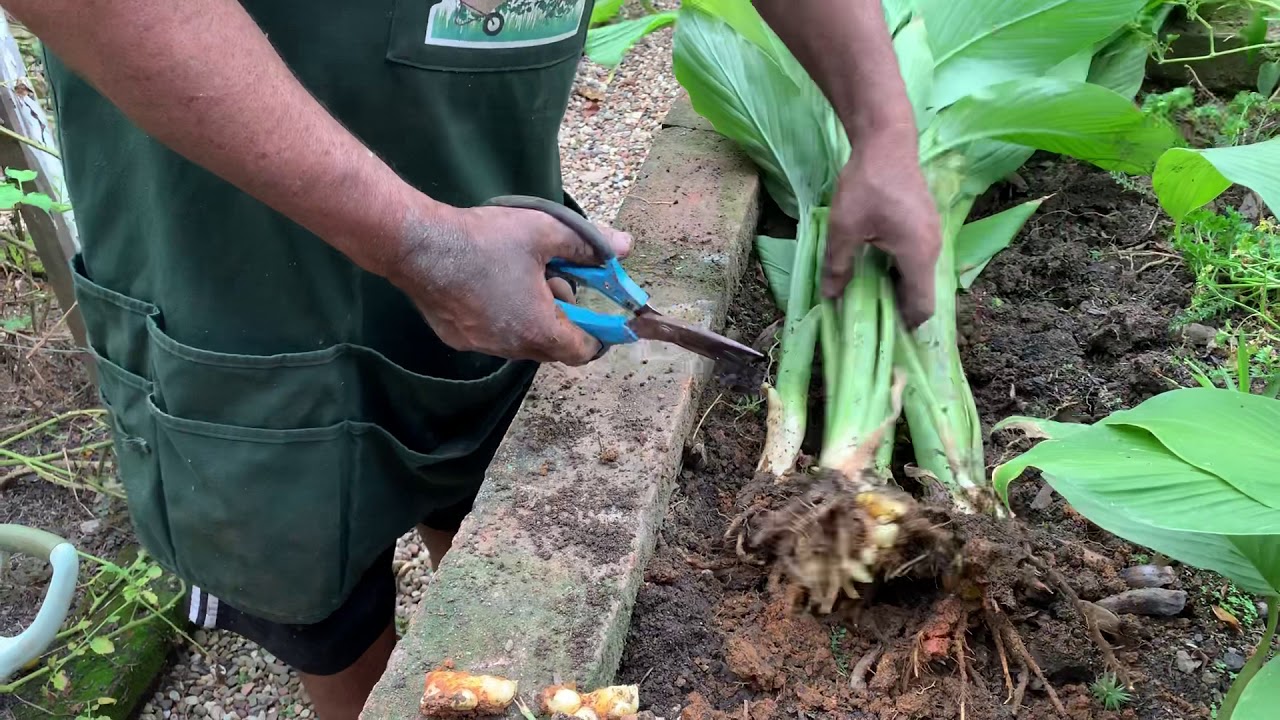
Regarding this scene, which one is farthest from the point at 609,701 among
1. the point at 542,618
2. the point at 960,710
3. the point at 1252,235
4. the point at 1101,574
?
the point at 1252,235

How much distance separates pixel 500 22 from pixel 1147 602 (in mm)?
1174

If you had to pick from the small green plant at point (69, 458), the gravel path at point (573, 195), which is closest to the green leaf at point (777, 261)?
the gravel path at point (573, 195)

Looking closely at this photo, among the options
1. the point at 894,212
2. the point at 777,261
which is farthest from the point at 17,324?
the point at 894,212

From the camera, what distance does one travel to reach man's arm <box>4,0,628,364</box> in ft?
2.53

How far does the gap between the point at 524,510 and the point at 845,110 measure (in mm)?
823

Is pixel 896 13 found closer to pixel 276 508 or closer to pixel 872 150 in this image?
pixel 872 150

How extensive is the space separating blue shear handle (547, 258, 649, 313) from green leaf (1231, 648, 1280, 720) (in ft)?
2.67

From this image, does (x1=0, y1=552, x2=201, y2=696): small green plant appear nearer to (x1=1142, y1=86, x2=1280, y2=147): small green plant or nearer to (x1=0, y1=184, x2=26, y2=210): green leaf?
(x1=0, y1=184, x2=26, y2=210): green leaf

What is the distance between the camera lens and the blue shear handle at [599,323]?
1.18 m

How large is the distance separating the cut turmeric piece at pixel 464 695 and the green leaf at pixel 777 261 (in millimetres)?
987

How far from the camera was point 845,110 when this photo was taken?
1471 millimetres

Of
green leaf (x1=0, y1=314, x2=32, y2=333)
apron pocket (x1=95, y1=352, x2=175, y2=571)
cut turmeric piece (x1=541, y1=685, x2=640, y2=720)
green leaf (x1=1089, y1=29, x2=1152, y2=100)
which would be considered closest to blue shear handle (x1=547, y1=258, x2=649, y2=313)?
cut turmeric piece (x1=541, y1=685, x2=640, y2=720)

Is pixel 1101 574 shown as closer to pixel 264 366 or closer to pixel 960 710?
pixel 960 710

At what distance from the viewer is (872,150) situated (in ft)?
4.60
